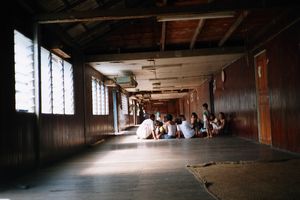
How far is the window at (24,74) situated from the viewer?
5719 mm

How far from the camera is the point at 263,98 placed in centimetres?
891

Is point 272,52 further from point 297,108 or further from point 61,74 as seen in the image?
point 61,74

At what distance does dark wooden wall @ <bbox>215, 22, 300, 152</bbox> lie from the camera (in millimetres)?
6605

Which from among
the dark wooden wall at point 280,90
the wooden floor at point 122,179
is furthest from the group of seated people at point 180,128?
the wooden floor at point 122,179

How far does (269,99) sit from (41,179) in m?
5.29

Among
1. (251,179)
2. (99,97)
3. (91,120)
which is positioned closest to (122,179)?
(251,179)

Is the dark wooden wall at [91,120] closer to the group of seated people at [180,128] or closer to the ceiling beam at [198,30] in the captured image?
the group of seated people at [180,128]

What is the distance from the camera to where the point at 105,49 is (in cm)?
1080

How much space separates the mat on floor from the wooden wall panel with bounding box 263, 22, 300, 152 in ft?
3.79

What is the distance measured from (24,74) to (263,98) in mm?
5728

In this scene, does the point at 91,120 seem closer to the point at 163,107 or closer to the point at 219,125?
the point at 219,125

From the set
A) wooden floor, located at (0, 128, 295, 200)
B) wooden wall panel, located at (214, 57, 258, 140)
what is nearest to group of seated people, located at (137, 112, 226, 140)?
wooden wall panel, located at (214, 57, 258, 140)

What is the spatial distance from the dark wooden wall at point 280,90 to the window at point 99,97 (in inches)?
193

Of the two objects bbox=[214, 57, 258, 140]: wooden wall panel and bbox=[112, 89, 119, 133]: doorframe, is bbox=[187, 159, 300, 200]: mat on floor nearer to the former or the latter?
bbox=[214, 57, 258, 140]: wooden wall panel
